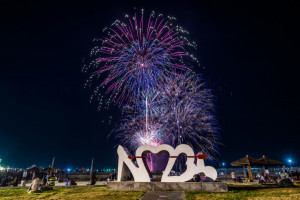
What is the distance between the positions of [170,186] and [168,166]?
1539mm

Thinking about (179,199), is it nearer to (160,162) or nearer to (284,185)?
(284,185)

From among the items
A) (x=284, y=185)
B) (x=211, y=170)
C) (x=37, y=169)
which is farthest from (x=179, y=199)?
(x=37, y=169)

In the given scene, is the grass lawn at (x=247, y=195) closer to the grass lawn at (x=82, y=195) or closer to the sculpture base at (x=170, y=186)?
the sculpture base at (x=170, y=186)

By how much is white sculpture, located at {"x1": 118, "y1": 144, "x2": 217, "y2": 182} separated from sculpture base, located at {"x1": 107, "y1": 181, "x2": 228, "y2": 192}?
21.0 inches

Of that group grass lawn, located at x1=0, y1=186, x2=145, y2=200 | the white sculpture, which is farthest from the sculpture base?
grass lawn, located at x1=0, y1=186, x2=145, y2=200

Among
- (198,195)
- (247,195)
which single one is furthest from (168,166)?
(247,195)

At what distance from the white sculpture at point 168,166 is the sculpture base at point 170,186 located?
0.53 metres

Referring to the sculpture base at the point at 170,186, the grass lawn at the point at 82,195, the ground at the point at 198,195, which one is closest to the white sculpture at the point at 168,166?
the sculpture base at the point at 170,186

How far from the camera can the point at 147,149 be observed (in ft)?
53.7

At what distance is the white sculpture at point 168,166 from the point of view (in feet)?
48.6

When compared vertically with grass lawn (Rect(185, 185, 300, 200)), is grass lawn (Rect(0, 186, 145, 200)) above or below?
below

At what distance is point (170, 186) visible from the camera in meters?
14.5

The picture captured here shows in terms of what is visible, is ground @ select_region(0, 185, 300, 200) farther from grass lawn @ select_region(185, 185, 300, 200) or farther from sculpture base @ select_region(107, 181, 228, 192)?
sculpture base @ select_region(107, 181, 228, 192)

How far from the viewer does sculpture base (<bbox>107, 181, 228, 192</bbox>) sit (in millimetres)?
13922
